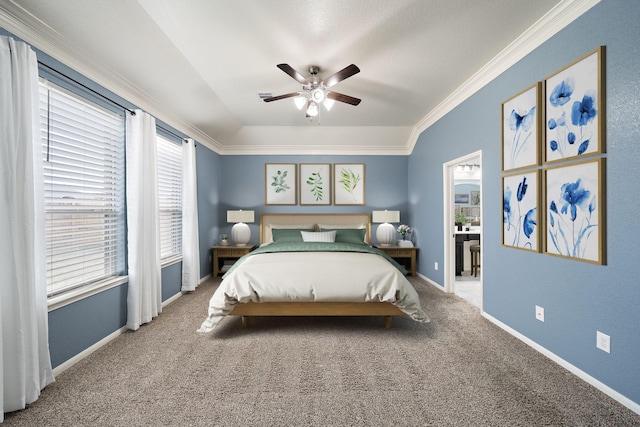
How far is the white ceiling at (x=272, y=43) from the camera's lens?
2072mm

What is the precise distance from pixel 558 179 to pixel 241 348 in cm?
288

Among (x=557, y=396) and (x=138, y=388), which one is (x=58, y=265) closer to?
(x=138, y=388)

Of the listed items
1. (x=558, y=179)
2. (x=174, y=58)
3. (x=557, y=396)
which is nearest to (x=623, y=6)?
(x=558, y=179)

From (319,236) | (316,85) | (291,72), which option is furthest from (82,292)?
(319,236)

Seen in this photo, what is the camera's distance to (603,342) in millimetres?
1854

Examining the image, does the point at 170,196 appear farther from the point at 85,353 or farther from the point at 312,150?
the point at 312,150

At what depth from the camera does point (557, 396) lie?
181cm

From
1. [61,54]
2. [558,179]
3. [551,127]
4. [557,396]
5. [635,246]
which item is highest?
[61,54]

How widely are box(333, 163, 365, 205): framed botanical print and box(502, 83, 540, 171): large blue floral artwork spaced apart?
3.05 m

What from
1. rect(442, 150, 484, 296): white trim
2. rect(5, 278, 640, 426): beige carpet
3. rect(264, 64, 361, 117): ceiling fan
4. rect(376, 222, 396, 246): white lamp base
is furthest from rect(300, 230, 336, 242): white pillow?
rect(264, 64, 361, 117): ceiling fan

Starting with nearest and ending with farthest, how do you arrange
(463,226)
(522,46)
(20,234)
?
(20,234) < (522,46) < (463,226)

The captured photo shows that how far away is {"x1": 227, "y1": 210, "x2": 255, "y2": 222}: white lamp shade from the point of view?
5285 millimetres

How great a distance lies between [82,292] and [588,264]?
148 inches

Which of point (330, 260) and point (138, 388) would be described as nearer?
point (138, 388)
